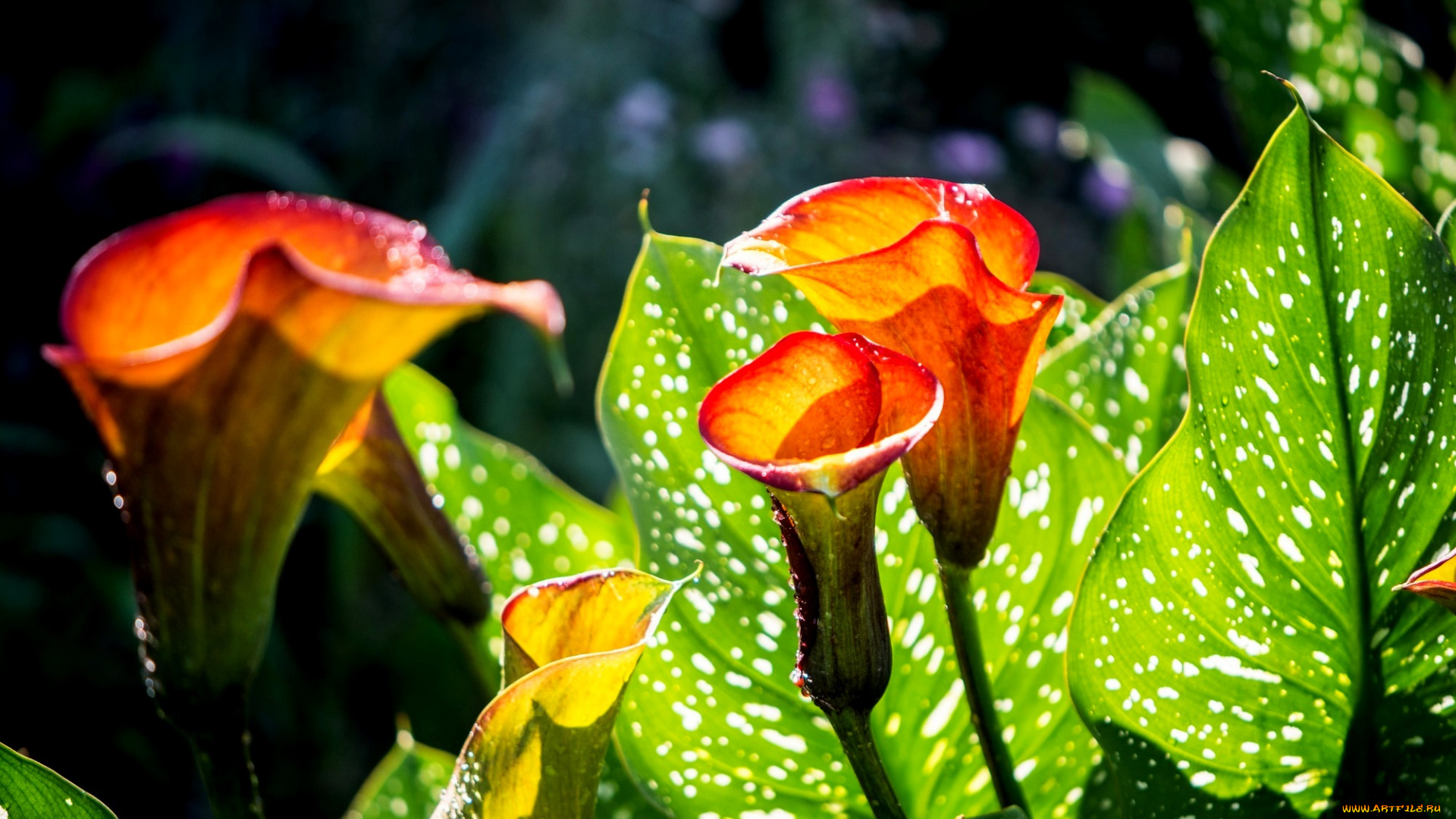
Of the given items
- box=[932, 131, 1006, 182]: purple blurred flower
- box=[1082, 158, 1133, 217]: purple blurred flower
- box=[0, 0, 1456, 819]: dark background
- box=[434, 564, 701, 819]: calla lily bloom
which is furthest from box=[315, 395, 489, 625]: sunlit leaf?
box=[932, 131, 1006, 182]: purple blurred flower

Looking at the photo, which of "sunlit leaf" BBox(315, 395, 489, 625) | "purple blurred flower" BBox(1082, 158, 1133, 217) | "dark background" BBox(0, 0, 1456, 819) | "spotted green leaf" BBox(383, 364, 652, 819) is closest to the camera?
"sunlit leaf" BBox(315, 395, 489, 625)

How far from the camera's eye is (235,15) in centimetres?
199

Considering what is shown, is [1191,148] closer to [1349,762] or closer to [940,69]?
[1349,762]

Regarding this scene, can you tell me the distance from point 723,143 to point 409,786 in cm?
171

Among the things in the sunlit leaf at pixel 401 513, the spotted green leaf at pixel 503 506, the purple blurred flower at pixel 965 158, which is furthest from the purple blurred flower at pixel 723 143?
the sunlit leaf at pixel 401 513

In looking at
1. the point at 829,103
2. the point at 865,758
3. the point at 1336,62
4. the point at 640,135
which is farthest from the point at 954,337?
the point at 829,103

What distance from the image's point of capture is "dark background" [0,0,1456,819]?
1.39 meters

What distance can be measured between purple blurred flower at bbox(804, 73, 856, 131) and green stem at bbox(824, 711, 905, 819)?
1.89 meters

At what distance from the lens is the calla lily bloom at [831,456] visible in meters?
0.24

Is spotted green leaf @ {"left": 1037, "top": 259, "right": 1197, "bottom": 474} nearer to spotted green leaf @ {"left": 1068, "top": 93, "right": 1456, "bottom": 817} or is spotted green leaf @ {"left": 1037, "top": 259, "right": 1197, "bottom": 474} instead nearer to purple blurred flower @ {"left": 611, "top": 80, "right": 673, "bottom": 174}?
spotted green leaf @ {"left": 1068, "top": 93, "right": 1456, "bottom": 817}

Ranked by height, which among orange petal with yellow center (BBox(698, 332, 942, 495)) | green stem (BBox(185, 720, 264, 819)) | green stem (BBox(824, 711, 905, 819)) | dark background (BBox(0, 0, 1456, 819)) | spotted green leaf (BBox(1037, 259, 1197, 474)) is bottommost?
dark background (BBox(0, 0, 1456, 819))

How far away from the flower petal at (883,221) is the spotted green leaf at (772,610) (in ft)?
0.30

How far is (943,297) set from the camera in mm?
249

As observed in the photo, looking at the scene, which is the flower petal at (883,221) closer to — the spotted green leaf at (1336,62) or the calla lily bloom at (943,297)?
the calla lily bloom at (943,297)
